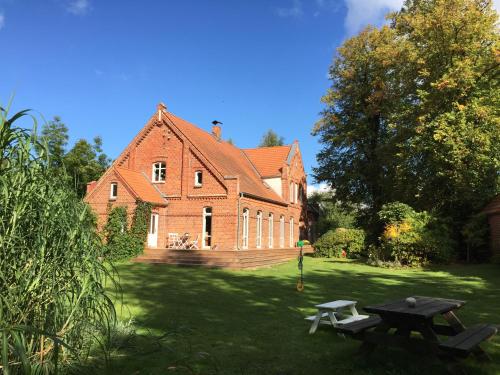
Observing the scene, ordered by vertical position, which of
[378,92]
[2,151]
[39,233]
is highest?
[378,92]

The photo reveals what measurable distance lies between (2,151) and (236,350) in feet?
13.1

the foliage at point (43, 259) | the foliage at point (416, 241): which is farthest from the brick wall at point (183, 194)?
the foliage at point (43, 259)

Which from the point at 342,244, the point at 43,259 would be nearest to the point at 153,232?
the point at 342,244

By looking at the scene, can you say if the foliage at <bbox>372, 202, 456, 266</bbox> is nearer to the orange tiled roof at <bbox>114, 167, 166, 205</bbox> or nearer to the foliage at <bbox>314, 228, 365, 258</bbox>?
the foliage at <bbox>314, 228, 365, 258</bbox>

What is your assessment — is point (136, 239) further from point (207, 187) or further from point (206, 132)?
point (206, 132)

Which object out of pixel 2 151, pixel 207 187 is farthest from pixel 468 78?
pixel 2 151

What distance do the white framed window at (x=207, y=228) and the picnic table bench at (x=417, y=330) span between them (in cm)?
1938

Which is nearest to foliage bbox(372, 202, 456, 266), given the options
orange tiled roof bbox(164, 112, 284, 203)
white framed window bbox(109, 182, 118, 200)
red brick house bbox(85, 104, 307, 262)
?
red brick house bbox(85, 104, 307, 262)

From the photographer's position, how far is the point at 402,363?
5.18 meters

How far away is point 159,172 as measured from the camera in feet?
87.9

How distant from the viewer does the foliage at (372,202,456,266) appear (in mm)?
20656

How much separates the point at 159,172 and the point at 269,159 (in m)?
10.7

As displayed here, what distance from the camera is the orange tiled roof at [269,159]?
32812mm

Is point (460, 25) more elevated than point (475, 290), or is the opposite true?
point (460, 25)
